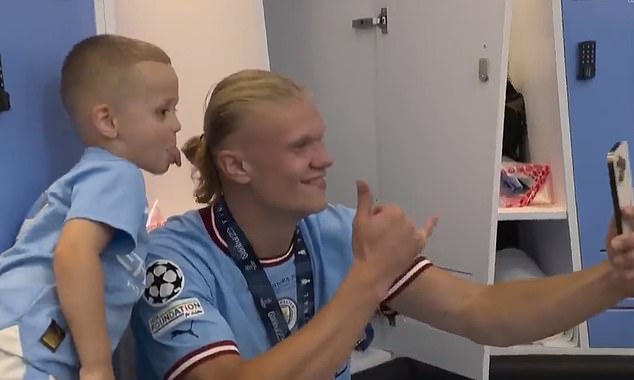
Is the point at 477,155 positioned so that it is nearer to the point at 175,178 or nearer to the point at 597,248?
the point at 597,248

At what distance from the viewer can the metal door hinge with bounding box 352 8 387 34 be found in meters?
2.34

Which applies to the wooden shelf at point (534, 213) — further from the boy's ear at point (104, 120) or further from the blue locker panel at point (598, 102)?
the boy's ear at point (104, 120)

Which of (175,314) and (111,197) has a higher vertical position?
(111,197)

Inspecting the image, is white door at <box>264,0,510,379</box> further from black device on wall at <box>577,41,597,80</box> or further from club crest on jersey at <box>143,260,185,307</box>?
club crest on jersey at <box>143,260,185,307</box>

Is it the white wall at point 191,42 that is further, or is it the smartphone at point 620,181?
the white wall at point 191,42

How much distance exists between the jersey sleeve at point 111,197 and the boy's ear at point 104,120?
6 cm

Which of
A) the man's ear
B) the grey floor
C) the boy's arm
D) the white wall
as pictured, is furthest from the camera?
the grey floor

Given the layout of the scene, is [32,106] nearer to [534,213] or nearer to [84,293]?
[84,293]

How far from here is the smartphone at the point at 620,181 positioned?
38.7 inches

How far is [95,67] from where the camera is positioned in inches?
43.9

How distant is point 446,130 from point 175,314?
1.26 m

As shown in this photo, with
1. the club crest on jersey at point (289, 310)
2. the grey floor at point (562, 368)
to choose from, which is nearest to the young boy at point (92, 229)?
the club crest on jersey at point (289, 310)

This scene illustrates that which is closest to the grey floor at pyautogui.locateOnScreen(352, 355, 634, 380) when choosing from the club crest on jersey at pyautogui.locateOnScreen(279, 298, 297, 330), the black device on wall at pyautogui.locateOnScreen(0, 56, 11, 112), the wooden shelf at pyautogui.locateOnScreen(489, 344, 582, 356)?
the wooden shelf at pyautogui.locateOnScreen(489, 344, 582, 356)

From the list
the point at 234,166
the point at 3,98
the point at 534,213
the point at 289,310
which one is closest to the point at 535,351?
the point at 534,213
